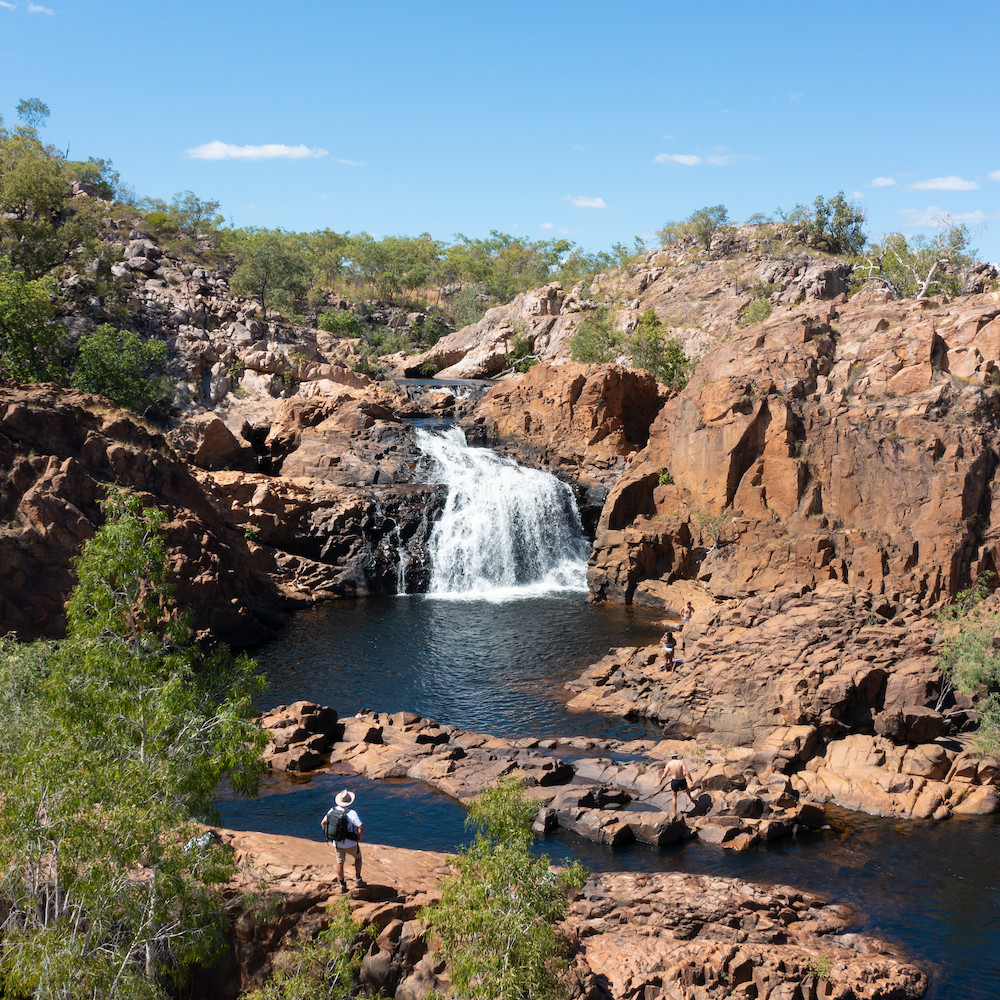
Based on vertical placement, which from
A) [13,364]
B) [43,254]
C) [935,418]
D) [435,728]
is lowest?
[435,728]

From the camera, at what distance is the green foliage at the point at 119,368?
160 ft

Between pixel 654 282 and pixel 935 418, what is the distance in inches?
2529

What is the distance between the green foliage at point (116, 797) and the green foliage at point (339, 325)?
73.9 m

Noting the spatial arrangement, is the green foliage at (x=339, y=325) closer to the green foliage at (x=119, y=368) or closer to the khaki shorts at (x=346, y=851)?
the green foliage at (x=119, y=368)

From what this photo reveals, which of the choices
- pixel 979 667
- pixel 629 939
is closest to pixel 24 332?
pixel 629 939

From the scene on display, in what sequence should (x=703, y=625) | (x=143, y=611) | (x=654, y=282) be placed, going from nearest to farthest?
(x=143, y=611), (x=703, y=625), (x=654, y=282)

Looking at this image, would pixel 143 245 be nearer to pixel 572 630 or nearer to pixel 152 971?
pixel 572 630

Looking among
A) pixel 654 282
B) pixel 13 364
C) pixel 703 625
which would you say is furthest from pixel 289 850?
pixel 654 282

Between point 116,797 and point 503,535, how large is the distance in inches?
1474

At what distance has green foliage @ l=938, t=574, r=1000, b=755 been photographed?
78.8ft

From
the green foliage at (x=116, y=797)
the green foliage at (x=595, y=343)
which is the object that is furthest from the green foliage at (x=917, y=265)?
the green foliage at (x=116, y=797)

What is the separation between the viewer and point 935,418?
3528cm

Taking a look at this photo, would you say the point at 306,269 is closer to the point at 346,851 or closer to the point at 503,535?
the point at 503,535

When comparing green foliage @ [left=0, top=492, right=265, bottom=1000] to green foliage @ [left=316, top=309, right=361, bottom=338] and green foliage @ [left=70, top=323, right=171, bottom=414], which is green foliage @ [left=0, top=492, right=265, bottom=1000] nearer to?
green foliage @ [left=70, top=323, right=171, bottom=414]
